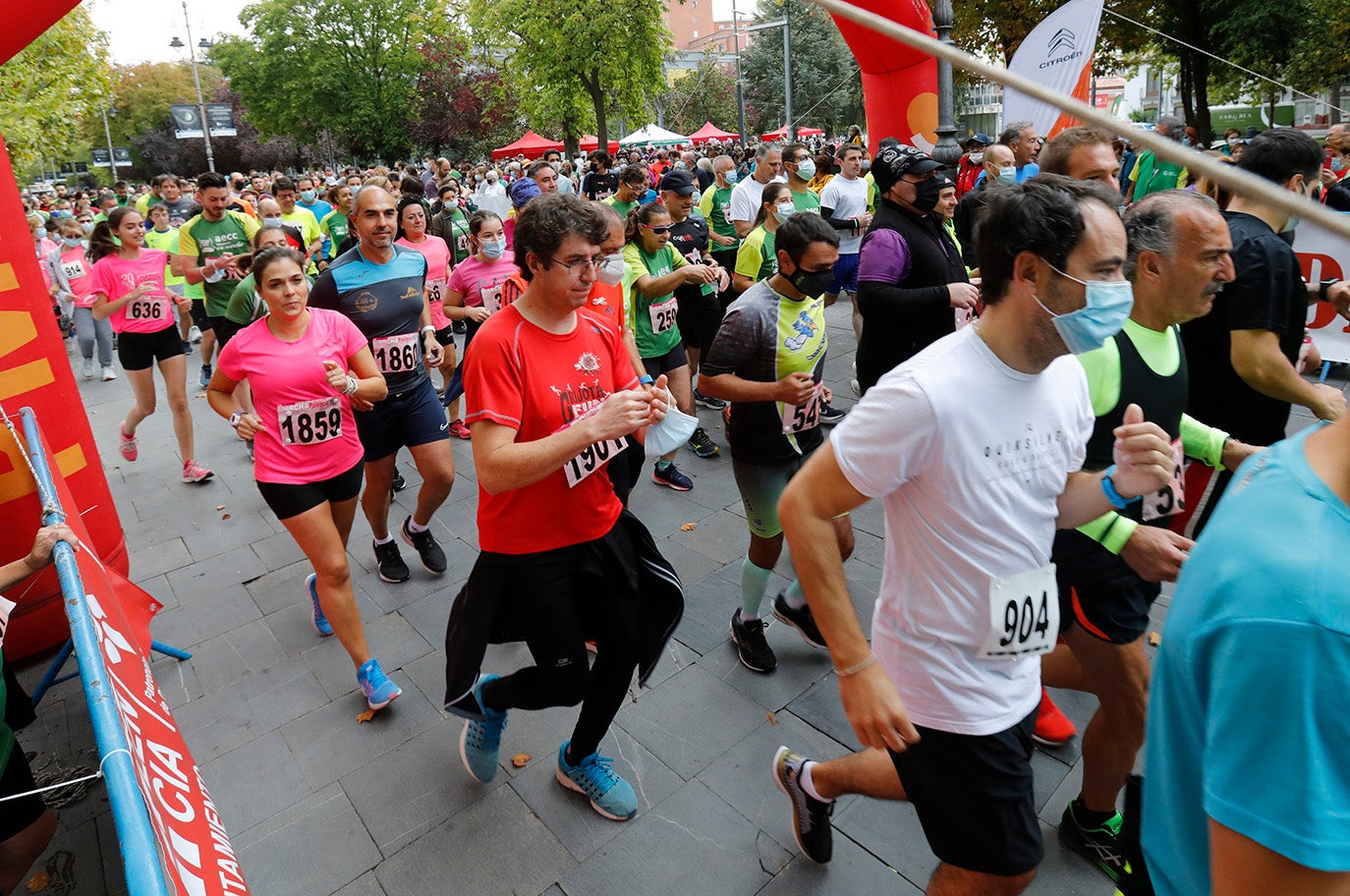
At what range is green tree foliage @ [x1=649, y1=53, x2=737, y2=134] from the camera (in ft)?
193

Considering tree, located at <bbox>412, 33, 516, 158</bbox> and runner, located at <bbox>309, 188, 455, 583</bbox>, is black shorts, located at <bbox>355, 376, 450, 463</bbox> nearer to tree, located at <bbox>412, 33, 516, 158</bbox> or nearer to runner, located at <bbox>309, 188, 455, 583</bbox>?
runner, located at <bbox>309, 188, 455, 583</bbox>

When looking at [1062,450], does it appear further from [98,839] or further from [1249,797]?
[98,839]

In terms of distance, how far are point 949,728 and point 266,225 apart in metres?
5.00

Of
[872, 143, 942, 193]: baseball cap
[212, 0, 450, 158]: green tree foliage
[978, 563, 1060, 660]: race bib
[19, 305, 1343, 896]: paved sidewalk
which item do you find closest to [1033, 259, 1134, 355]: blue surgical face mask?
[978, 563, 1060, 660]: race bib

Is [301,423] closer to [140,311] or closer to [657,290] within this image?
[657,290]

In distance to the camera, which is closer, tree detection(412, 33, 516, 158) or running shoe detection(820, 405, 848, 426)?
running shoe detection(820, 405, 848, 426)

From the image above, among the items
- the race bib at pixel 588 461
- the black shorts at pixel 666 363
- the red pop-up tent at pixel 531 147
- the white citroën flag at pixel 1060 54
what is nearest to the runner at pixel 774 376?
the race bib at pixel 588 461

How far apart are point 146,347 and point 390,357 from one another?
3.53 m

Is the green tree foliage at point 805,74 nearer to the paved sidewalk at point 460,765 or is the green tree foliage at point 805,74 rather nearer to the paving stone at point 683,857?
the paved sidewalk at point 460,765

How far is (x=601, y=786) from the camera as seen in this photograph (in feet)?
9.96

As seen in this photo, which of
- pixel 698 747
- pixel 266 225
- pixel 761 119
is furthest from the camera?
pixel 761 119

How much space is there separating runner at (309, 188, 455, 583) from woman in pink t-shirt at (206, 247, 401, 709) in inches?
29.2

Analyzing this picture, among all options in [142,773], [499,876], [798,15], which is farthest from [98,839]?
[798,15]

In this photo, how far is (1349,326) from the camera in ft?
22.2
